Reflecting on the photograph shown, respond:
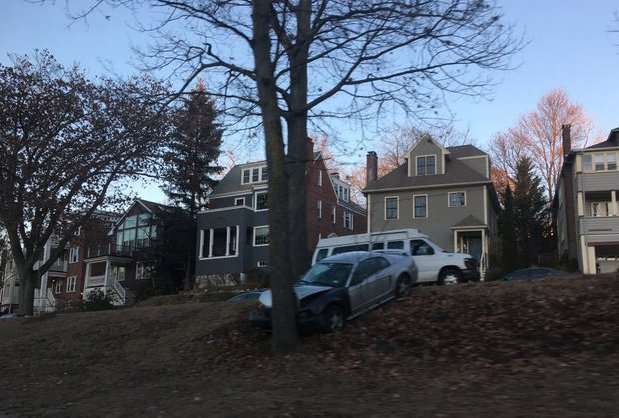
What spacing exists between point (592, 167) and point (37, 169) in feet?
103

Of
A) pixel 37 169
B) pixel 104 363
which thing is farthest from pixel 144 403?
pixel 37 169

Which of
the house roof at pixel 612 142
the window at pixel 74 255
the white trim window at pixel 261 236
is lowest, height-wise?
the window at pixel 74 255

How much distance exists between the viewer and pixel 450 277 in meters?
17.4

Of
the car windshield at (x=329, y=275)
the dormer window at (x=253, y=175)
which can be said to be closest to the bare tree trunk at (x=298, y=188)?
the car windshield at (x=329, y=275)

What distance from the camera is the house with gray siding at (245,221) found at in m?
42.7

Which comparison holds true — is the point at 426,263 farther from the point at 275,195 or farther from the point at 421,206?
the point at 421,206

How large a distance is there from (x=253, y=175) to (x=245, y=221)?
504cm

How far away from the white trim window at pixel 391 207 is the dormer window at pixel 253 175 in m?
10.2

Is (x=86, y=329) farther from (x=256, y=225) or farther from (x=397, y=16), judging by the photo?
(x=256, y=225)

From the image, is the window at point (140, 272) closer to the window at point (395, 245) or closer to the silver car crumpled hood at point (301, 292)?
the window at point (395, 245)

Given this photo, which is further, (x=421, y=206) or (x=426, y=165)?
(x=426, y=165)

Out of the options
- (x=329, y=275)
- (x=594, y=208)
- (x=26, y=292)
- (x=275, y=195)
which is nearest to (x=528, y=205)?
(x=594, y=208)

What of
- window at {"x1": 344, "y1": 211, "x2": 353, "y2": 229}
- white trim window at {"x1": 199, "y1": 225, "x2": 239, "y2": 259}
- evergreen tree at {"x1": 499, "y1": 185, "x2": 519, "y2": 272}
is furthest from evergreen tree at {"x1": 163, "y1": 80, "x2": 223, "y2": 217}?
evergreen tree at {"x1": 499, "y1": 185, "x2": 519, "y2": 272}

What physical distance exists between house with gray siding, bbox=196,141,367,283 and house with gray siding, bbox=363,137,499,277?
5.30 metres
